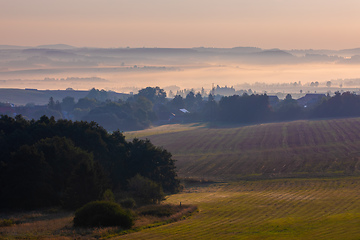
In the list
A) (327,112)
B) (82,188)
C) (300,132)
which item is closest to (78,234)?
(82,188)

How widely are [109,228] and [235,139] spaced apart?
87.4 meters

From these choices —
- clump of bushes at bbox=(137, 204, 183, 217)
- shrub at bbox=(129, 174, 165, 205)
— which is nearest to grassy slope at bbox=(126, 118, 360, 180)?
shrub at bbox=(129, 174, 165, 205)

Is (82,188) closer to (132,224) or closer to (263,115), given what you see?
(132,224)

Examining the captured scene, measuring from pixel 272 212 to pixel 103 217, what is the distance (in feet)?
49.1

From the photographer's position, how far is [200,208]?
1882 inches

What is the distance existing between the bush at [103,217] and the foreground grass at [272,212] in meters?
2.17

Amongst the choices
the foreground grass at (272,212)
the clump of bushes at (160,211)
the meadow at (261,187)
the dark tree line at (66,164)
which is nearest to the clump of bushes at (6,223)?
the meadow at (261,187)

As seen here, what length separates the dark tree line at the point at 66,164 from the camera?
166 feet

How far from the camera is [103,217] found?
125 ft

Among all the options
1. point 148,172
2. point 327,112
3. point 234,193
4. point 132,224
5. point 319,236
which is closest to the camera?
point 319,236

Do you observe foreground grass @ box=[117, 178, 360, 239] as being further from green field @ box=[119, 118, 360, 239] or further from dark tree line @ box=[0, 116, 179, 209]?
dark tree line @ box=[0, 116, 179, 209]

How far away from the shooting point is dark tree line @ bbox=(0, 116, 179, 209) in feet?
166

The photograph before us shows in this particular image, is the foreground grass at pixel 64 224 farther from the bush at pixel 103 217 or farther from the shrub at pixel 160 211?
the bush at pixel 103 217

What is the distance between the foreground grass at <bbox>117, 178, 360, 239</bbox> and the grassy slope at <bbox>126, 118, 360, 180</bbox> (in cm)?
1047
